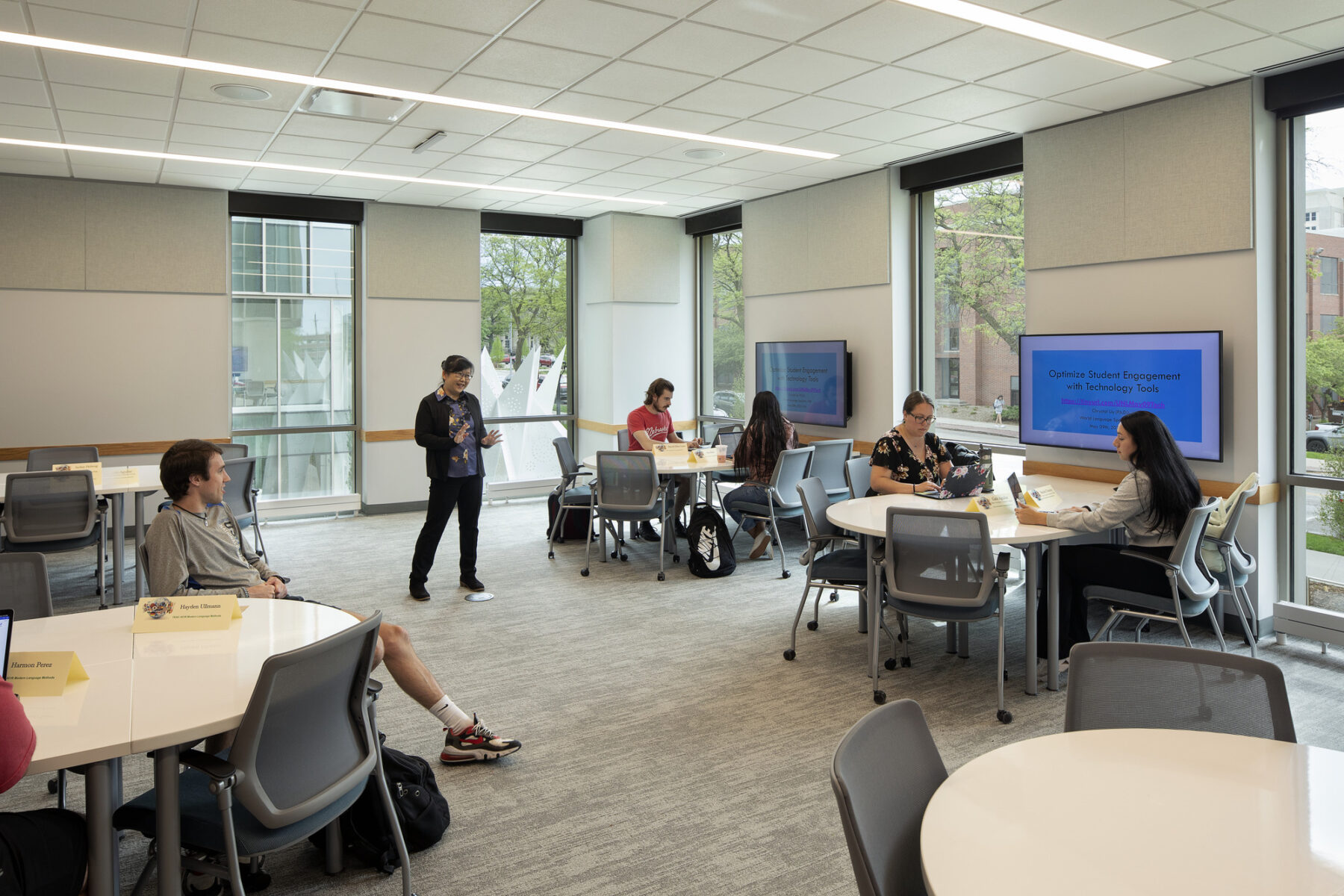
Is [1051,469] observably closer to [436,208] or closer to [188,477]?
[188,477]

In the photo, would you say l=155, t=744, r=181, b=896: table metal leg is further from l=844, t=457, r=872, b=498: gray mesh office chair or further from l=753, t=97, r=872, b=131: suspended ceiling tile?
l=753, t=97, r=872, b=131: suspended ceiling tile

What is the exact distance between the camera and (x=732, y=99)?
17.9 ft

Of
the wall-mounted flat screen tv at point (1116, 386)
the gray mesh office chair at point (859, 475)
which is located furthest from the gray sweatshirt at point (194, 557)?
the wall-mounted flat screen tv at point (1116, 386)

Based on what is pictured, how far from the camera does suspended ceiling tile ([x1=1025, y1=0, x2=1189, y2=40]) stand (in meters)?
3.96

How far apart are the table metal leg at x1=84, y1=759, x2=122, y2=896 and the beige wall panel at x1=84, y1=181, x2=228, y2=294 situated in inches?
293

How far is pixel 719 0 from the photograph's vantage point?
3967mm

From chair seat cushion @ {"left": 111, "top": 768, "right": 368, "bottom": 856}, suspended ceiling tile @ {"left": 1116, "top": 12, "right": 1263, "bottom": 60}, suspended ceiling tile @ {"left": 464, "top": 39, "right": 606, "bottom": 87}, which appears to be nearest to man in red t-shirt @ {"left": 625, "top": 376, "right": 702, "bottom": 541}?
suspended ceiling tile @ {"left": 464, "top": 39, "right": 606, "bottom": 87}

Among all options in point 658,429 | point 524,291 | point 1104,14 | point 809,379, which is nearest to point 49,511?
point 658,429

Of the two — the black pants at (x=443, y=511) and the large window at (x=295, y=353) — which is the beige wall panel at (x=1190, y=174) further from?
the large window at (x=295, y=353)

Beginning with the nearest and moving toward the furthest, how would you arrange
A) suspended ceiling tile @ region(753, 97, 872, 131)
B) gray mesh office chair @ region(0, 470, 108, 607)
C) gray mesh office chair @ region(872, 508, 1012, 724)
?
1. gray mesh office chair @ region(872, 508, 1012, 724)
2. gray mesh office chair @ region(0, 470, 108, 607)
3. suspended ceiling tile @ region(753, 97, 872, 131)

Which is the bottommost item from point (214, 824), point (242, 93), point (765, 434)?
point (214, 824)

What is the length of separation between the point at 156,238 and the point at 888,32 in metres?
6.89

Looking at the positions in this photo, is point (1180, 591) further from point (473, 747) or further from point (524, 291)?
point (524, 291)

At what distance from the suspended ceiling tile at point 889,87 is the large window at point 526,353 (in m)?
5.59
